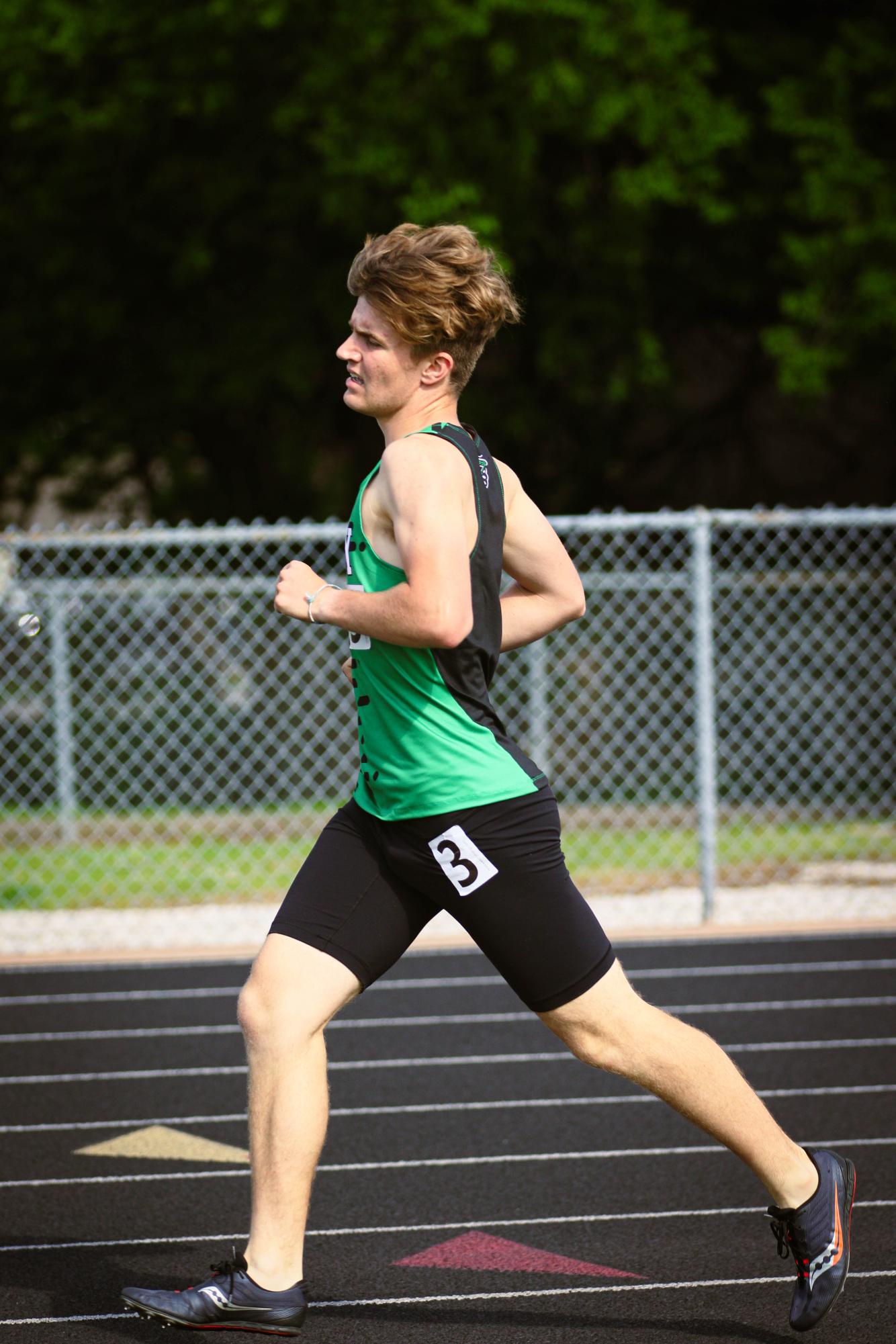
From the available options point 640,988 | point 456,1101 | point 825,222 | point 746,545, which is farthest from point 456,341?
point 746,545

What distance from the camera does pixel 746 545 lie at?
627 inches

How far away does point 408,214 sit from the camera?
1338 cm

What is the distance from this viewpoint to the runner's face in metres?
2.97

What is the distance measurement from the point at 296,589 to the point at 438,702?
0.33 meters

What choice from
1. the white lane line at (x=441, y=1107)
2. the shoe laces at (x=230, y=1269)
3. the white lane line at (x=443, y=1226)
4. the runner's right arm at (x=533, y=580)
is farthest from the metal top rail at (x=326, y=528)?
the shoe laces at (x=230, y=1269)

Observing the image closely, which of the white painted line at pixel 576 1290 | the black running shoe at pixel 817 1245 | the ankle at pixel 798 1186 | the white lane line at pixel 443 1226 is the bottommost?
the white lane line at pixel 443 1226

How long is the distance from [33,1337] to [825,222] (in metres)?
12.8

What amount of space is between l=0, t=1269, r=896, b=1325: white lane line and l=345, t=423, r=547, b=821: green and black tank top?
1141 mm

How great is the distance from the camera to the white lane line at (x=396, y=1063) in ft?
18.0

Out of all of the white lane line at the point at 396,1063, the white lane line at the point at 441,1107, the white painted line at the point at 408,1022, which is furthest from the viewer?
the white painted line at the point at 408,1022

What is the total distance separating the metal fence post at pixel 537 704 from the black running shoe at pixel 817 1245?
7.18m

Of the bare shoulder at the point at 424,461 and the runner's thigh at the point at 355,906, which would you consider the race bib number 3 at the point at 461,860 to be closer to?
the runner's thigh at the point at 355,906

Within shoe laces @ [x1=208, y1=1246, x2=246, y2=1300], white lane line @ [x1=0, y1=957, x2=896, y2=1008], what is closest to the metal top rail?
white lane line @ [x1=0, y1=957, x2=896, y2=1008]

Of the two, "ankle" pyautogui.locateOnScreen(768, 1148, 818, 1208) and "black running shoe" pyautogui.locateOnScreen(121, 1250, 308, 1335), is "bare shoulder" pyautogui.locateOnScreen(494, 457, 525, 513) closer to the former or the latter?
"ankle" pyautogui.locateOnScreen(768, 1148, 818, 1208)
